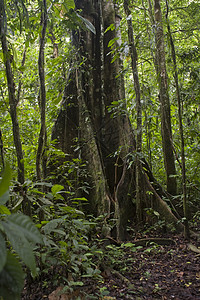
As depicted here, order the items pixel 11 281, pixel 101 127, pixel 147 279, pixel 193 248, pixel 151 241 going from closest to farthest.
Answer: pixel 11 281
pixel 147 279
pixel 193 248
pixel 151 241
pixel 101 127

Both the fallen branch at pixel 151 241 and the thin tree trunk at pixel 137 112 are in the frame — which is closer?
the fallen branch at pixel 151 241

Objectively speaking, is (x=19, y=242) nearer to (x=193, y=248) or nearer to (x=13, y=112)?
(x=13, y=112)

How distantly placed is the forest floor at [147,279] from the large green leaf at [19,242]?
160 cm

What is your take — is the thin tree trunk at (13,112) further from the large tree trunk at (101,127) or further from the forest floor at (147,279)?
the large tree trunk at (101,127)

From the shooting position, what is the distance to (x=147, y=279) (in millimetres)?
2834

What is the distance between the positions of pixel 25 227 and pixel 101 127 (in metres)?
4.65

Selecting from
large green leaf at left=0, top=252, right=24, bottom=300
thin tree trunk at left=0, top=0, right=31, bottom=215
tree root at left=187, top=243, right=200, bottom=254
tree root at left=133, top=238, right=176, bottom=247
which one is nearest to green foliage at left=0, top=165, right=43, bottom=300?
large green leaf at left=0, top=252, right=24, bottom=300

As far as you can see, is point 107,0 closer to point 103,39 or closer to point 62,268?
point 103,39

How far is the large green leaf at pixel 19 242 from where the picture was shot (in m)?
0.68

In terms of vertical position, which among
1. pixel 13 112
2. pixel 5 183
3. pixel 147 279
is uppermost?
pixel 13 112

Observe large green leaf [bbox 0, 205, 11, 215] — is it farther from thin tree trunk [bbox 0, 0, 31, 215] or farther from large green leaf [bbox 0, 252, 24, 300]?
thin tree trunk [bbox 0, 0, 31, 215]

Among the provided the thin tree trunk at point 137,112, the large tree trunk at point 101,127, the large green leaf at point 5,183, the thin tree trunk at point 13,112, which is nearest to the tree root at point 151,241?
the large tree trunk at point 101,127

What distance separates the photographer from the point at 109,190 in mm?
4844

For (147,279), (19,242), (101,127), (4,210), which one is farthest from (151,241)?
(19,242)
